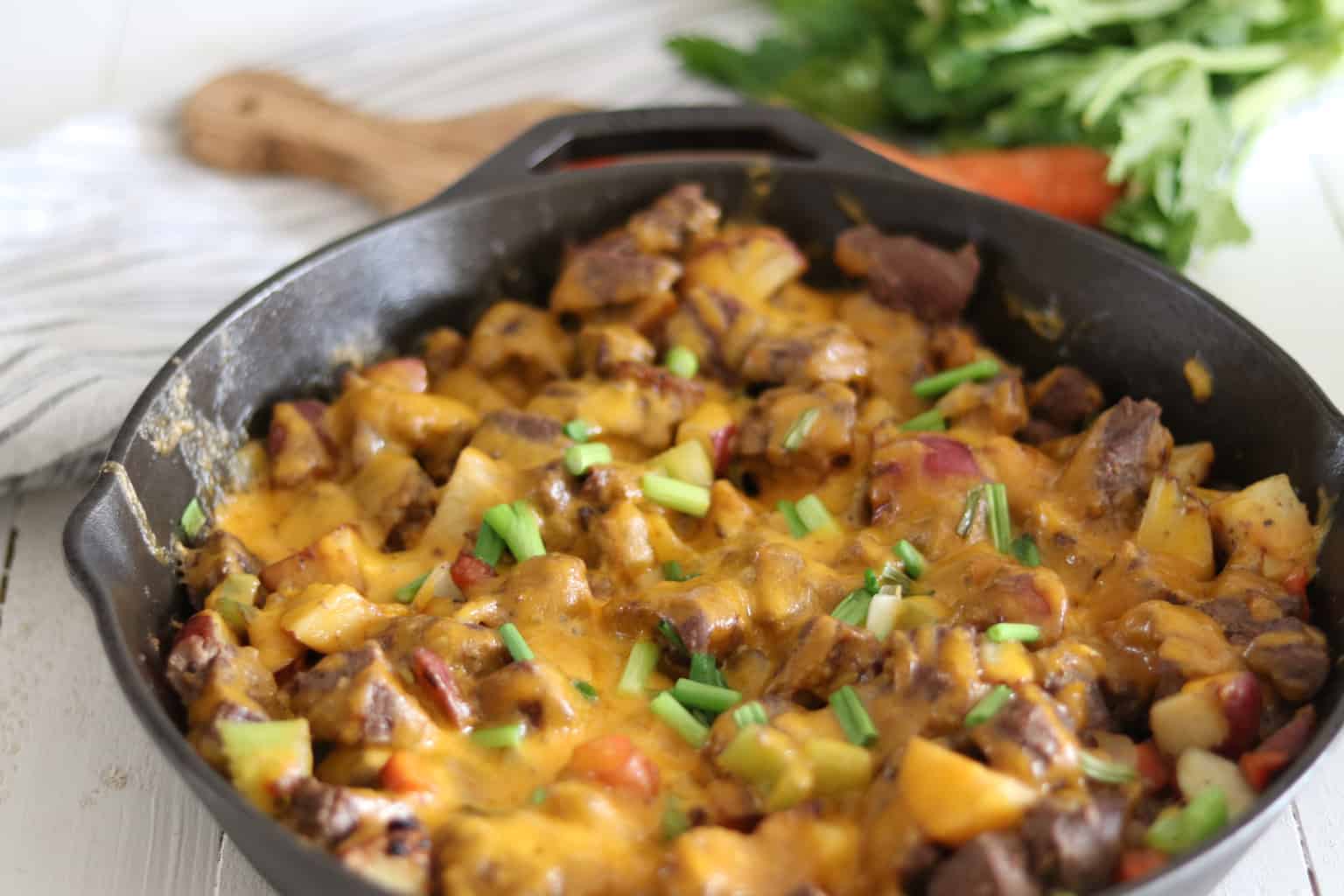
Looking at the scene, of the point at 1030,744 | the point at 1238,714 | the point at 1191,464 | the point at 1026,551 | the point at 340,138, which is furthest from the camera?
the point at 340,138

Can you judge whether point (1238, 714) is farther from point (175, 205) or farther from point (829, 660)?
point (175, 205)

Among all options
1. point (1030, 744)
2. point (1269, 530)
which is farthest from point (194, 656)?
point (1269, 530)

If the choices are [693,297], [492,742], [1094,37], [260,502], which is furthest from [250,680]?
[1094,37]

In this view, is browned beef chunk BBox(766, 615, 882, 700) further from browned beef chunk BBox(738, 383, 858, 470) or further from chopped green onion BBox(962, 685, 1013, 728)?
browned beef chunk BBox(738, 383, 858, 470)

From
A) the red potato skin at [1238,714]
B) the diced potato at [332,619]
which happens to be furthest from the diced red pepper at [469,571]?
the red potato skin at [1238,714]

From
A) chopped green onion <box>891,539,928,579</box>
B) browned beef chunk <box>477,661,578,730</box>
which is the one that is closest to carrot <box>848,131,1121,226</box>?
chopped green onion <box>891,539,928,579</box>

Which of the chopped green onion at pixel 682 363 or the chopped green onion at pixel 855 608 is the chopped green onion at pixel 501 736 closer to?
the chopped green onion at pixel 855 608
